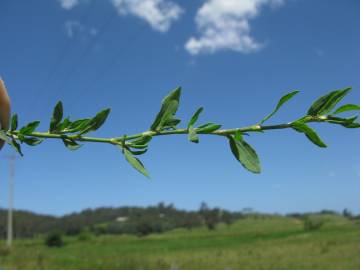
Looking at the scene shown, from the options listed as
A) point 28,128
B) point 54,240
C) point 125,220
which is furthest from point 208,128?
point 125,220

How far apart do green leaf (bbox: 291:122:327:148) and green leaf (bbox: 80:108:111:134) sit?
11cm

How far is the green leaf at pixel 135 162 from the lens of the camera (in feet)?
0.89

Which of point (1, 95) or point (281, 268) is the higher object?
point (1, 95)

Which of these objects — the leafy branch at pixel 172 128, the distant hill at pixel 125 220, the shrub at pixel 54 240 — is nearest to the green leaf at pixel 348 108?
the leafy branch at pixel 172 128

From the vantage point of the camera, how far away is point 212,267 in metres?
15.0

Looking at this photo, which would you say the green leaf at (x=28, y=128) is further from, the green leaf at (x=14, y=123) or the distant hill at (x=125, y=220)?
the distant hill at (x=125, y=220)

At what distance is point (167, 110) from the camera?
0.29m

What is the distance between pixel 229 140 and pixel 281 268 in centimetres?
1456

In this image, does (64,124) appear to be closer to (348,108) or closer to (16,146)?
(16,146)

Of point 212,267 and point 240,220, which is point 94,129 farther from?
point 240,220

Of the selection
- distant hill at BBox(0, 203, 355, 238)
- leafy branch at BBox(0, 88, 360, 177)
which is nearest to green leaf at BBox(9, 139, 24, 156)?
leafy branch at BBox(0, 88, 360, 177)

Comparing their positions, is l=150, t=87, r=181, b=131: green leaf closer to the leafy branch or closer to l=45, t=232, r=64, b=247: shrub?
the leafy branch

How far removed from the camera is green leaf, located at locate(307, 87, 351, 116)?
27cm

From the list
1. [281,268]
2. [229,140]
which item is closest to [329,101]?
[229,140]
